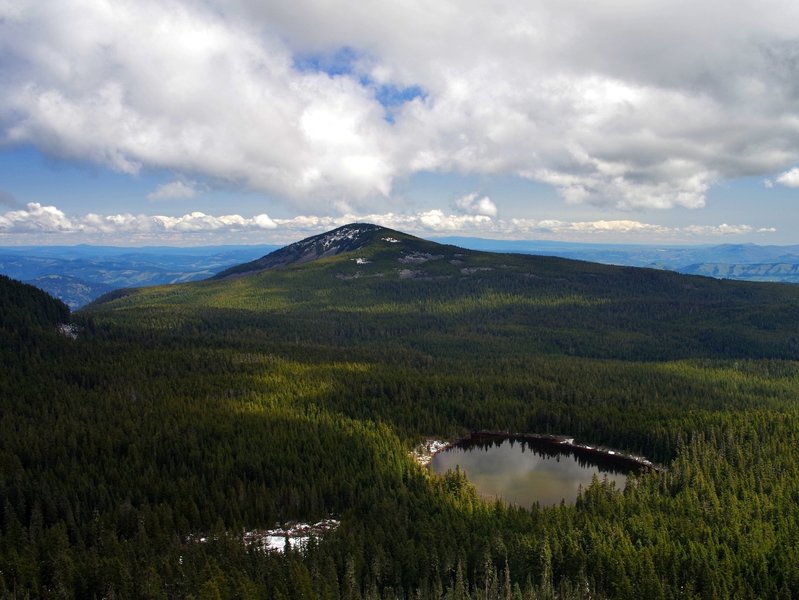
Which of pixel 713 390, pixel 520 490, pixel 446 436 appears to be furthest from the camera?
pixel 713 390

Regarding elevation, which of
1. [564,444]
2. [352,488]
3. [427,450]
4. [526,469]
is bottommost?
[526,469]

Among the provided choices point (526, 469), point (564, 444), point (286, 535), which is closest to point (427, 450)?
point (526, 469)

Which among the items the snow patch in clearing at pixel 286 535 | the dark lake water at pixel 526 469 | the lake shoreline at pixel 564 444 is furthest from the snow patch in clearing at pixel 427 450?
the snow patch in clearing at pixel 286 535

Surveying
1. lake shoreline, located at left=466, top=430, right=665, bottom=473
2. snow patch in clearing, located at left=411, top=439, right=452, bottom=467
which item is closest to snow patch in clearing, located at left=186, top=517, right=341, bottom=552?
snow patch in clearing, located at left=411, top=439, right=452, bottom=467

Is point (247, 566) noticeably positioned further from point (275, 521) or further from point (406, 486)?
point (406, 486)

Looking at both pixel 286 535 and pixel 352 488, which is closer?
pixel 286 535

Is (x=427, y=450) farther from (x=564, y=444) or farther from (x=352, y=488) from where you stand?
(x=564, y=444)

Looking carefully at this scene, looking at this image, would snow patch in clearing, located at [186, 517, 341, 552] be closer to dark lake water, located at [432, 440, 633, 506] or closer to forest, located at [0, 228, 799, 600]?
forest, located at [0, 228, 799, 600]

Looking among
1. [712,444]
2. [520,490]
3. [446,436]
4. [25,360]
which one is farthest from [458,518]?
[25,360]
